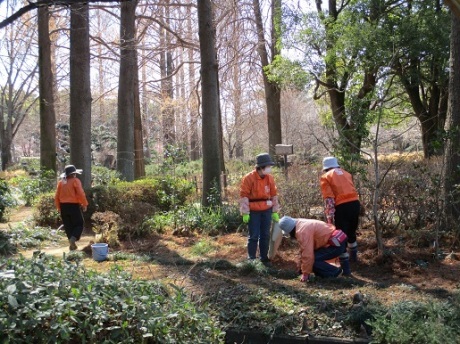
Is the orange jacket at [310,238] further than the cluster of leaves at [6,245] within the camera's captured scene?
No

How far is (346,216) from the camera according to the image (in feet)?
24.0

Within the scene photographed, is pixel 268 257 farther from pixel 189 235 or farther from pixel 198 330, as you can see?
pixel 198 330

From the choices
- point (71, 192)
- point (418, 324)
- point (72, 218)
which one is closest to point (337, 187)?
point (418, 324)

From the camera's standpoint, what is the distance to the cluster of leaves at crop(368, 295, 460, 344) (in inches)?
175

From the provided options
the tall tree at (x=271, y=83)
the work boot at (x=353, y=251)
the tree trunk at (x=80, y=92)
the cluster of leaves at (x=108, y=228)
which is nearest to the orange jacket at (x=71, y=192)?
the cluster of leaves at (x=108, y=228)

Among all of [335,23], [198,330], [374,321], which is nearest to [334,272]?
[374,321]

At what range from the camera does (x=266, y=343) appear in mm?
5141

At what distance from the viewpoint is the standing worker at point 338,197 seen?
720 centimetres

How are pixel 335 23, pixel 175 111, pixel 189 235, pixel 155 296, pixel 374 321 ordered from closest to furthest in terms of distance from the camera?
1. pixel 155 296
2. pixel 374 321
3. pixel 189 235
4. pixel 335 23
5. pixel 175 111

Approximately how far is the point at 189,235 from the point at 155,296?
6480mm

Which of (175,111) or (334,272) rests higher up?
(175,111)

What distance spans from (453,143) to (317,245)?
3.05 m

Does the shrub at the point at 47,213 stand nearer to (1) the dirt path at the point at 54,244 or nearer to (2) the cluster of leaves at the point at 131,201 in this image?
(2) the cluster of leaves at the point at 131,201

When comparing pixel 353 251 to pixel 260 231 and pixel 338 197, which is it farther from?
pixel 260 231
